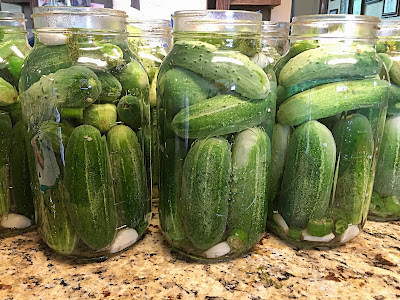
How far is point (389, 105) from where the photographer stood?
712mm

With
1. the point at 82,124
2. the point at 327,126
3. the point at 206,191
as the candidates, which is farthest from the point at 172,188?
the point at 327,126

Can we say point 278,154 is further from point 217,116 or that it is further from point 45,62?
point 45,62

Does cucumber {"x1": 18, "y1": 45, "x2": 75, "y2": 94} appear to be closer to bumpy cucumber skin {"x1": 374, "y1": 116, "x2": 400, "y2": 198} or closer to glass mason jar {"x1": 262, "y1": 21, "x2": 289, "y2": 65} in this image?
glass mason jar {"x1": 262, "y1": 21, "x2": 289, "y2": 65}

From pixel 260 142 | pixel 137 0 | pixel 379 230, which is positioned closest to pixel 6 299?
pixel 260 142

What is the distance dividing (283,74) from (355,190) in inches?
9.3

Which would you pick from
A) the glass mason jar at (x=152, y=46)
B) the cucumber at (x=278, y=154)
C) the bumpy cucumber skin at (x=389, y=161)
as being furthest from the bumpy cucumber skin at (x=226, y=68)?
the bumpy cucumber skin at (x=389, y=161)

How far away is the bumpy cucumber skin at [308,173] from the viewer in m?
0.60

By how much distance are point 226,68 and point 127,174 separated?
229mm

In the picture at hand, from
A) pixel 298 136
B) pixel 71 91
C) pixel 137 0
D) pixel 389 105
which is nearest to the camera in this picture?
pixel 71 91

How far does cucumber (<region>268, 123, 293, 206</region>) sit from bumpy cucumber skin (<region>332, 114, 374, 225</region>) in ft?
0.26

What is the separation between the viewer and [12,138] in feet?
2.06

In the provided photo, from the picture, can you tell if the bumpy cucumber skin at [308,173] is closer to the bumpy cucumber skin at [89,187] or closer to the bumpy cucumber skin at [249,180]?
the bumpy cucumber skin at [249,180]

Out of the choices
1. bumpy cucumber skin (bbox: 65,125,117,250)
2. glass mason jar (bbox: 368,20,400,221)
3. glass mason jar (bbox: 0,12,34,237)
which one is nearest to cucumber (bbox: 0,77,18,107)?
glass mason jar (bbox: 0,12,34,237)

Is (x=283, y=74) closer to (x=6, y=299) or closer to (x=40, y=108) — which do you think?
(x=40, y=108)
